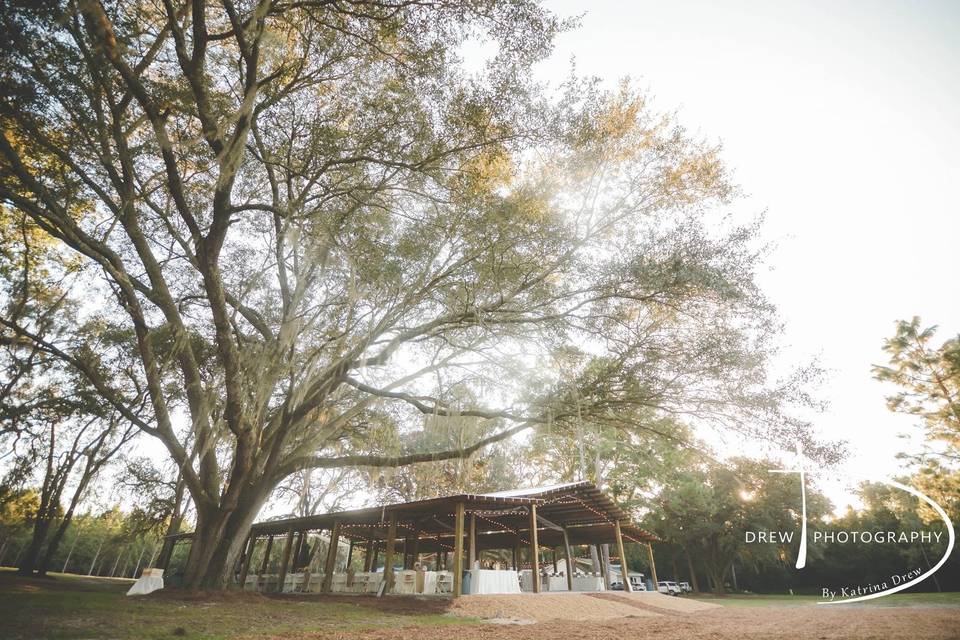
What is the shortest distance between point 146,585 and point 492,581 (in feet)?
26.0

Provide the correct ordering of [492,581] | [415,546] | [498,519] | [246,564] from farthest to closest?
[415,546], [246,564], [498,519], [492,581]

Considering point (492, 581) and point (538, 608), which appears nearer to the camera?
point (538, 608)

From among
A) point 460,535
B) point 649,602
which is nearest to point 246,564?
point 460,535

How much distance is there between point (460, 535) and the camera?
33.8 ft

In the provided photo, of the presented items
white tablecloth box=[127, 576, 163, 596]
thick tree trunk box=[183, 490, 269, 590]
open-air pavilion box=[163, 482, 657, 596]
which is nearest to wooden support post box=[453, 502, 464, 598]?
Answer: open-air pavilion box=[163, 482, 657, 596]

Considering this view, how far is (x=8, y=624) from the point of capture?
4.43 m

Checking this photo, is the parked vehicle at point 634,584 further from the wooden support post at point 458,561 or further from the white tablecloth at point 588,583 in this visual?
the wooden support post at point 458,561

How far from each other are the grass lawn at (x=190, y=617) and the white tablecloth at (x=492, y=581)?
1.66m

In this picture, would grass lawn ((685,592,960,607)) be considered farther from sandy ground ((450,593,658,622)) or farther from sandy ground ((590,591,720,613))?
sandy ground ((450,593,658,622))

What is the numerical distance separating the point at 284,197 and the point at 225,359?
11.7 ft

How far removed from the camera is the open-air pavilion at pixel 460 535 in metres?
11.3

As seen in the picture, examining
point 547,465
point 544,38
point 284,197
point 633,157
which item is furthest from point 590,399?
point 547,465

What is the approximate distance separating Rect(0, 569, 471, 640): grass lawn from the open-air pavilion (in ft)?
7.94

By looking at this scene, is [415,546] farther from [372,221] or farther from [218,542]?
[372,221]
